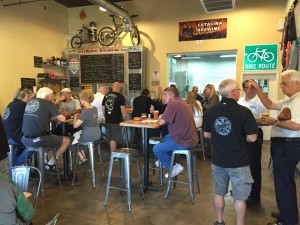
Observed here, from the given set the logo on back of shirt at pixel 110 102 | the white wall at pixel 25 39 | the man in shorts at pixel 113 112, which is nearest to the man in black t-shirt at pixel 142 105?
the man in shorts at pixel 113 112

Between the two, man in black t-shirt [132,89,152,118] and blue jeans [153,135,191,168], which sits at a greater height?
man in black t-shirt [132,89,152,118]

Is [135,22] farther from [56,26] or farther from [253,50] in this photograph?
[253,50]

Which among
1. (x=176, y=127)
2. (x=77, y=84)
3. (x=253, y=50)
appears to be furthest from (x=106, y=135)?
(x=253, y=50)

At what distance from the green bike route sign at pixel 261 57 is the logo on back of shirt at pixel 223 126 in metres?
5.52

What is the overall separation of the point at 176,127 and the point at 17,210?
85.2 inches

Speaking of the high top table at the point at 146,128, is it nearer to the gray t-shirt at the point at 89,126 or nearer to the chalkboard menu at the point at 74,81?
the gray t-shirt at the point at 89,126

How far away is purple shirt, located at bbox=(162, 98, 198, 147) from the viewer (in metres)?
3.29

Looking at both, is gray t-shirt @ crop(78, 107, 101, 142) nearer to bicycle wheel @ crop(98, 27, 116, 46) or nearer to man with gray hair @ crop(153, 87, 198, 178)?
man with gray hair @ crop(153, 87, 198, 178)

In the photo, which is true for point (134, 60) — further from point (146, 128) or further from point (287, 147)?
point (287, 147)

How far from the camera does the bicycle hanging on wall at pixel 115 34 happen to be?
8.03m

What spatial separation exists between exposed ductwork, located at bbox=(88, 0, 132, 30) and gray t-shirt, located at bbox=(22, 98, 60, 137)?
356 cm

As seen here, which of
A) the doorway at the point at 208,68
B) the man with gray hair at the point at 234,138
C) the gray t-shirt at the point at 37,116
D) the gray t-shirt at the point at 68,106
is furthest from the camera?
the doorway at the point at 208,68

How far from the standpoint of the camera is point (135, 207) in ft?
10.4

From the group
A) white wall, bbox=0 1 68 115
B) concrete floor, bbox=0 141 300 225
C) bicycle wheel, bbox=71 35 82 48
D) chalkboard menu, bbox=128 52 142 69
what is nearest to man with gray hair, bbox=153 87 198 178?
concrete floor, bbox=0 141 300 225
